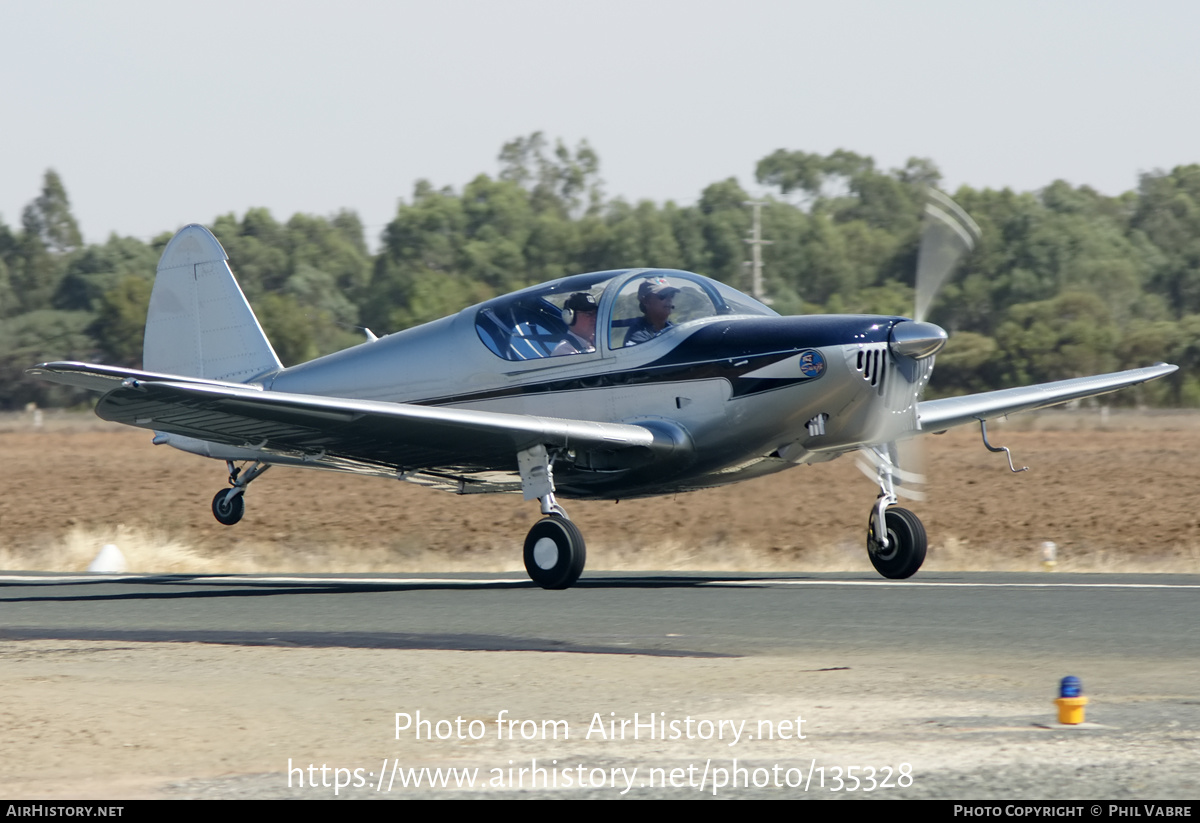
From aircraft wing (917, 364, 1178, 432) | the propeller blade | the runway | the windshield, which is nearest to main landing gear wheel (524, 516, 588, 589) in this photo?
the runway

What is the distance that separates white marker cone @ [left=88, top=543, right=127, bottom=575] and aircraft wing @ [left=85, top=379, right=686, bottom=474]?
4164 mm

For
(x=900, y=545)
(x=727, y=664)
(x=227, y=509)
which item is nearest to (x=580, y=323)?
(x=900, y=545)

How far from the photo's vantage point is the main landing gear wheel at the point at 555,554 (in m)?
12.1

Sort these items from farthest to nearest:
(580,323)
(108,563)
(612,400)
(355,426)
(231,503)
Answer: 1. (108,563)
2. (231,503)
3. (580,323)
4. (612,400)
5. (355,426)

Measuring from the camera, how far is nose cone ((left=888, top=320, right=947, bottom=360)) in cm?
1117

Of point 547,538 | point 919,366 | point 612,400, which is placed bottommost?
point 547,538

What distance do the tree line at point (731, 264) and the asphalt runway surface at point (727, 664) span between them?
4851 centimetres

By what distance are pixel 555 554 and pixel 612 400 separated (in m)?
1.38

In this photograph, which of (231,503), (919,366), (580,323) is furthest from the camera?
(231,503)

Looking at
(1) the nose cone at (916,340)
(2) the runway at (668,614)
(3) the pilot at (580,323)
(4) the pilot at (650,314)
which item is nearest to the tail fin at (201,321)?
(2) the runway at (668,614)

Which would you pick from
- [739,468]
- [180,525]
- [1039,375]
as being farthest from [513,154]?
[739,468]

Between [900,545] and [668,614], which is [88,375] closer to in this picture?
[668,614]

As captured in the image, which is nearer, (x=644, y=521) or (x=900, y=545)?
(x=900, y=545)

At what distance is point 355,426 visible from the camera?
11992mm
